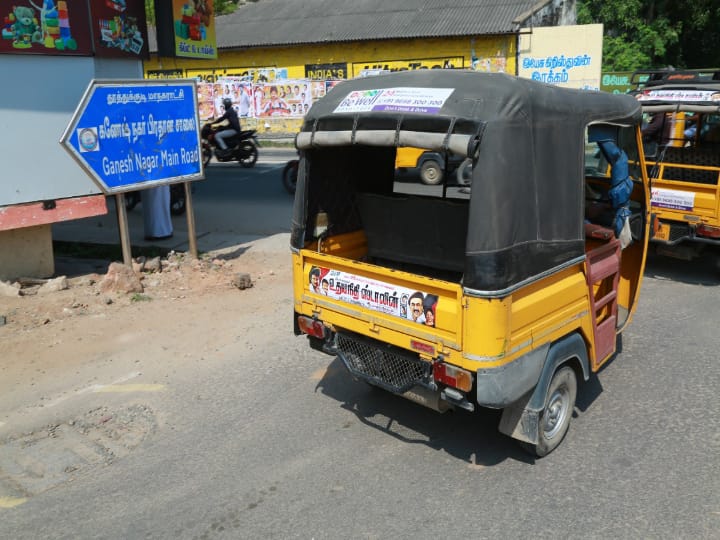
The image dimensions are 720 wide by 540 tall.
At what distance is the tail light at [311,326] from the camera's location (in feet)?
16.1

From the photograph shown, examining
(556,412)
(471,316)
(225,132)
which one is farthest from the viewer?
(225,132)

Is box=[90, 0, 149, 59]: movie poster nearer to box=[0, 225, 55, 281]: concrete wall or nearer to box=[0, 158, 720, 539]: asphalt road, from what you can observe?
box=[0, 225, 55, 281]: concrete wall

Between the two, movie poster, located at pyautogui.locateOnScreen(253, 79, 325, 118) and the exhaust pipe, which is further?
movie poster, located at pyautogui.locateOnScreen(253, 79, 325, 118)

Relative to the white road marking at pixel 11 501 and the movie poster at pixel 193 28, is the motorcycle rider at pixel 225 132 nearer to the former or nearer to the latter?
the movie poster at pixel 193 28

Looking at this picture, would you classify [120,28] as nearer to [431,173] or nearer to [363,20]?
[431,173]

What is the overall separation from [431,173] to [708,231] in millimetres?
4155

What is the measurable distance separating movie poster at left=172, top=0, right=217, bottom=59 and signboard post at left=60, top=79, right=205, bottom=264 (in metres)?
2.44

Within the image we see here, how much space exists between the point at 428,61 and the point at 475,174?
87.9 ft

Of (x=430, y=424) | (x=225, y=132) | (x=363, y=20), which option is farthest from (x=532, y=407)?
(x=363, y=20)

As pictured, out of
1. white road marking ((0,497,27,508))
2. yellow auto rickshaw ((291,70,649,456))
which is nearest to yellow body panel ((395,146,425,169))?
yellow auto rickshaw ((291,70,649,456))

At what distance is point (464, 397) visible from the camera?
4.12 metres

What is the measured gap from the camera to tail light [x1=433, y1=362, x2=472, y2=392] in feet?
13.2

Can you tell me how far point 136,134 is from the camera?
8445 millimetres

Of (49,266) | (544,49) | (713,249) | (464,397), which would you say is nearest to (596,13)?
(544,49)
